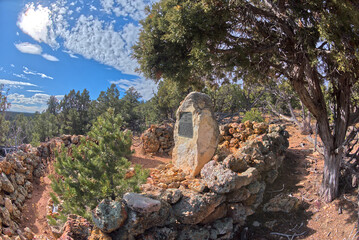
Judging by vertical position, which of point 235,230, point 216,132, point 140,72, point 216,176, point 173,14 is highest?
point 173,14

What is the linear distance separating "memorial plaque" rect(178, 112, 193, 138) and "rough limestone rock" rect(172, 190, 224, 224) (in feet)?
12.5

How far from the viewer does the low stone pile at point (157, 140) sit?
13.3 m

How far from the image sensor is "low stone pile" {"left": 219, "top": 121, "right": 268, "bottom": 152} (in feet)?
37.2

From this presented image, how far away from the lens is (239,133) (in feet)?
38.3

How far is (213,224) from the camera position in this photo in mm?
5953

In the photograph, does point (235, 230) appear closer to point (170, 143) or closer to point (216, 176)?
point (216, 176)

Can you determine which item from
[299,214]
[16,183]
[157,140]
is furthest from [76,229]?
[157,140]

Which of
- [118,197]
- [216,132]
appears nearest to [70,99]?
[216,132]

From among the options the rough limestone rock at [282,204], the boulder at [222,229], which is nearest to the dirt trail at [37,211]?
the boulder at [222,229]

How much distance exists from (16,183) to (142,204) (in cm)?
654

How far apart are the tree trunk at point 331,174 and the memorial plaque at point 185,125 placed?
181 inches

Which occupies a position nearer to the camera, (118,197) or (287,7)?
(118,197)

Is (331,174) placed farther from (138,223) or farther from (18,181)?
(18,181)

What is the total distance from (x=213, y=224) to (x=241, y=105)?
17337 millimetres
